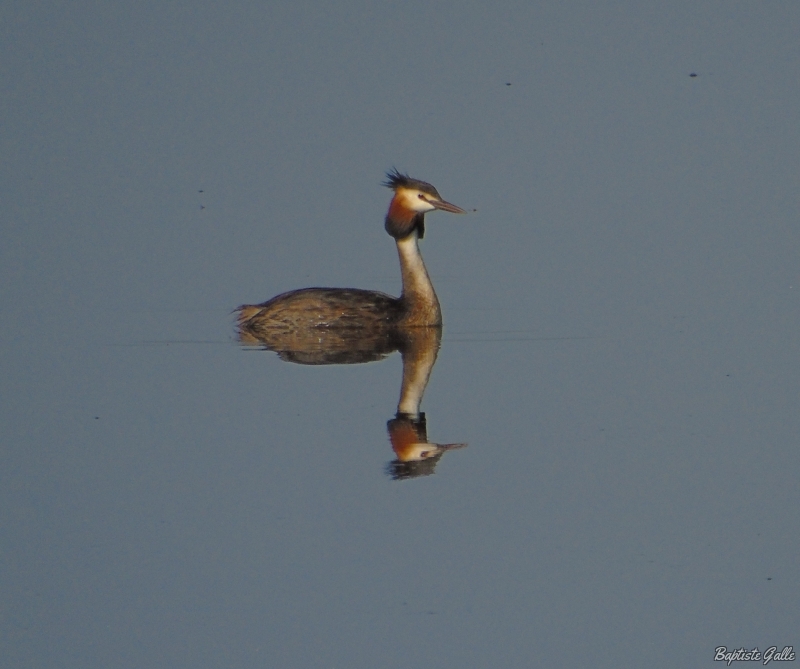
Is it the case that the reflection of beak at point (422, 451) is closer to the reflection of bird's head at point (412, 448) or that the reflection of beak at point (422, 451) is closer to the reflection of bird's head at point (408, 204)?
the reflection of bird's head at point (412, 448)

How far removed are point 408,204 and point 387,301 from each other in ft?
3.17

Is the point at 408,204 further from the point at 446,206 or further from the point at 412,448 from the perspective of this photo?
the point at 412,448

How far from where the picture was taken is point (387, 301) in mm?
14156

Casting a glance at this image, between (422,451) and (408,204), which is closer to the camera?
(422,451)

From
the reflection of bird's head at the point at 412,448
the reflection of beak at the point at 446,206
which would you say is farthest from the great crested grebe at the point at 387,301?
the reflection of bird's head at the point at 412,448

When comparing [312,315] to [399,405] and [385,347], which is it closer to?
[385,347]

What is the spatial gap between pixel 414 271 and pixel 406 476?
551 cm

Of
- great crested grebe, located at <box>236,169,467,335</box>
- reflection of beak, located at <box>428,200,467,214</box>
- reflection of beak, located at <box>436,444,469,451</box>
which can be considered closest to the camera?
reflection of beak, located at <box>436,444,469,451</box>

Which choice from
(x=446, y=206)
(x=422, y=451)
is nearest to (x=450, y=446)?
(x=422, y=451)

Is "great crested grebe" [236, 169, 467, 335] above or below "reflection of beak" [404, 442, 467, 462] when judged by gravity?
above

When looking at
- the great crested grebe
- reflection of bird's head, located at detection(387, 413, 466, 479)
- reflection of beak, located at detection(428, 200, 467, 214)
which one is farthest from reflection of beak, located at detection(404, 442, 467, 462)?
reflection of beak, located at detection(428, 200, 467, 214)

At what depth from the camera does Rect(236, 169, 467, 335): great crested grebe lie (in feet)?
45.6

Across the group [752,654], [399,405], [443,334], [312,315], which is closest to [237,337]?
[312,315]

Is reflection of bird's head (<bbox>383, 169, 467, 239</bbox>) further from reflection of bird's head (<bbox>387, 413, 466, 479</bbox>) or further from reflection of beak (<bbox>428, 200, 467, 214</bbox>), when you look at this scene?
reflection of bird's head (<bbox>387, 413, 466, 479</bbox>)
